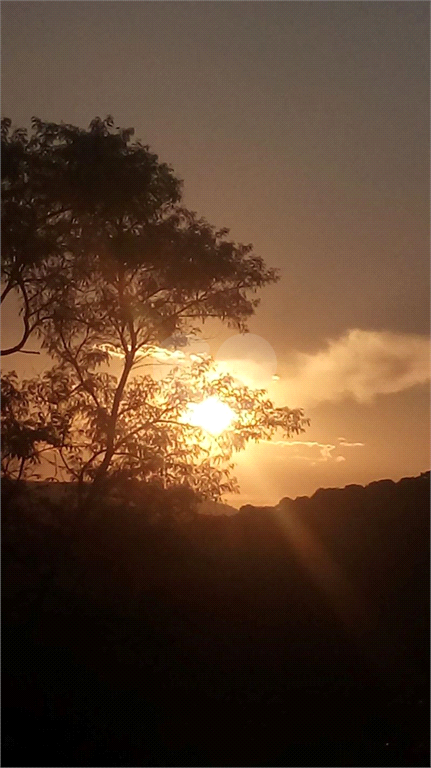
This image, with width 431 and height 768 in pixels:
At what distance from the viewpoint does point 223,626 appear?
59.3 ft

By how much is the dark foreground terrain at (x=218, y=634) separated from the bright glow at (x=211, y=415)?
289 centimetres

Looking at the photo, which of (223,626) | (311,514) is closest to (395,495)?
(311,514)

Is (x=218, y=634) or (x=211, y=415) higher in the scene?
(x=211, y=415)

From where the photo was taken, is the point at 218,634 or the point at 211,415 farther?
the point at 211,415

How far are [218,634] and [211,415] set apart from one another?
6.21m

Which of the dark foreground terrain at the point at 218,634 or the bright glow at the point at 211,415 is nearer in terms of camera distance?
the dark foreground terrain at the point at 218,634

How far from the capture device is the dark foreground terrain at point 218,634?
15688 mm

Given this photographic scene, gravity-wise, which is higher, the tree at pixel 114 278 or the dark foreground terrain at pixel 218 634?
the tree at pixel 114 278

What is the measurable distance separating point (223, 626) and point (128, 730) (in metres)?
2.88

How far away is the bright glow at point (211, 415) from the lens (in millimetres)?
22219

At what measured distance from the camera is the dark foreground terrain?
51.5ft

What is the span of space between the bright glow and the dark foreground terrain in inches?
114

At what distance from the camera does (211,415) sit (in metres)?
22.4

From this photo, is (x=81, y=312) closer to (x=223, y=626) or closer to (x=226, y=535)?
(x=226, y=535)
